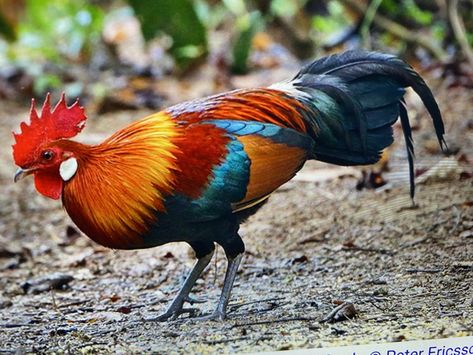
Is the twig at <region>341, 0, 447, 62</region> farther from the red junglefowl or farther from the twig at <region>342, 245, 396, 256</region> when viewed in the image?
the red junglefowl

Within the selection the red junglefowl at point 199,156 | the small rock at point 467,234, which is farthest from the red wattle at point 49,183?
the small rock at point 467,234

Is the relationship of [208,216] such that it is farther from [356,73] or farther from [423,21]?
[423,21]

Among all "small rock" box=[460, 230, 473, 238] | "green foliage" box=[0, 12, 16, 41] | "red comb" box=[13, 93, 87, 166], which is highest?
"green foliage" box=[0, 12, 16, 41]

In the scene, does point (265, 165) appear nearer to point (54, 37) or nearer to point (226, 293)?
point (226, 293)

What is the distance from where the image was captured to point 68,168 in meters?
2.16

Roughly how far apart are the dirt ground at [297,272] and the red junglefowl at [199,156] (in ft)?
0.67

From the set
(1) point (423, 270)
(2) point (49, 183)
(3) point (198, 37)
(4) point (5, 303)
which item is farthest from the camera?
(3) point (198, 37)

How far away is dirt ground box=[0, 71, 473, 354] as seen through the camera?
6.91 feet

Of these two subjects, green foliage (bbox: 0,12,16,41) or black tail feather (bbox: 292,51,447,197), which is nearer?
black tail feather (bbox: 292,51,447,197)

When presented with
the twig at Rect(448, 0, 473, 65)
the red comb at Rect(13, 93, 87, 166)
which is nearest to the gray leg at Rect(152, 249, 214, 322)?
the red comb at Rect(13, 93, 87, 166)

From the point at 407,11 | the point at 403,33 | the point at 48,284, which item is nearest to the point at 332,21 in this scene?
the point at 407,11

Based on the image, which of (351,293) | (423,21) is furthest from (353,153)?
(423,21)

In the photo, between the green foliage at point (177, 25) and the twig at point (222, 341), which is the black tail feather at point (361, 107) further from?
the green foliage at point (177, 25)

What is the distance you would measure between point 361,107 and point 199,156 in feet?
1.63
